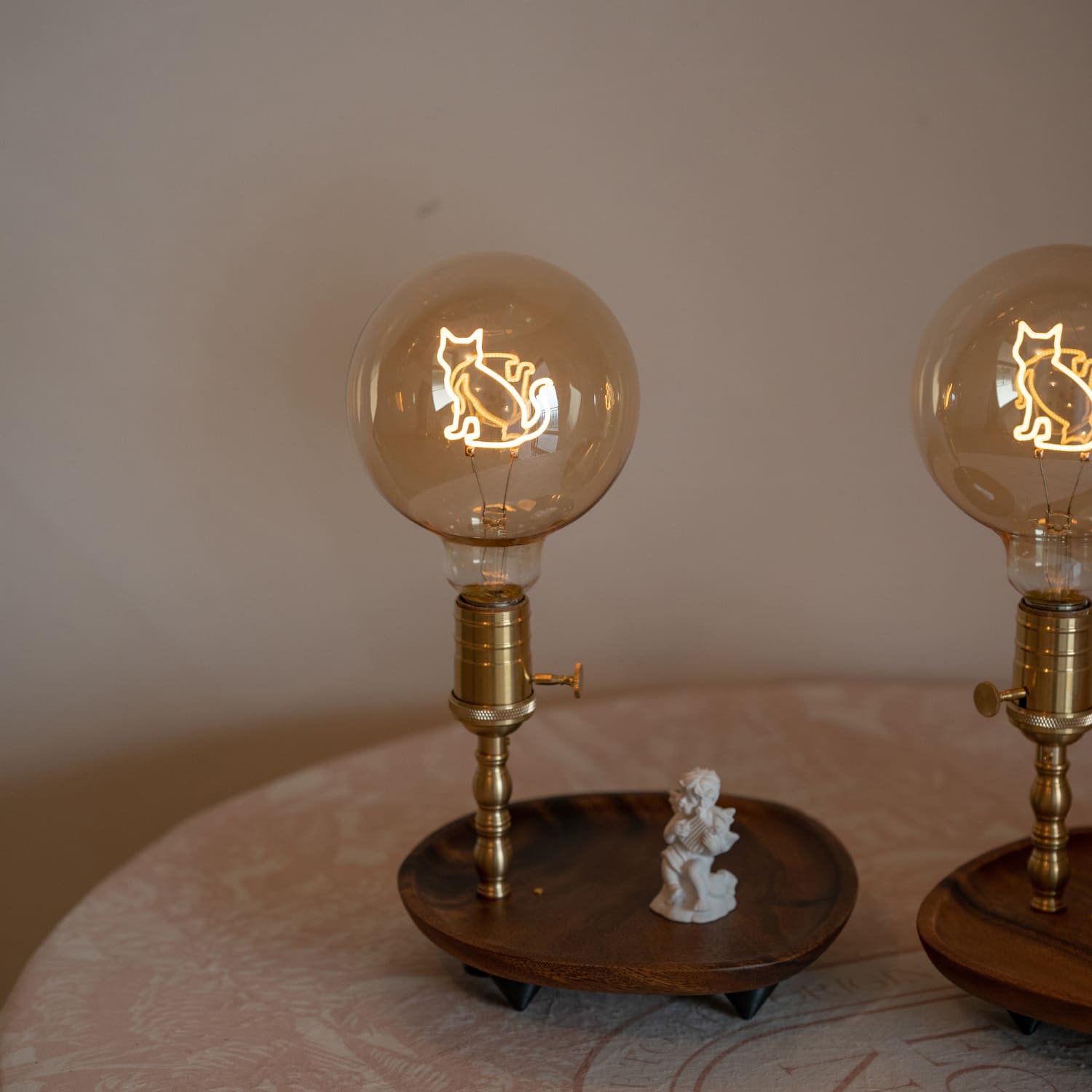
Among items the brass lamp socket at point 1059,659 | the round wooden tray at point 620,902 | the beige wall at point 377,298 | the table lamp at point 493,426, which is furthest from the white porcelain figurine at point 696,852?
the beige wall at point 377,298

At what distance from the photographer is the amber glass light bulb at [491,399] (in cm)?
80

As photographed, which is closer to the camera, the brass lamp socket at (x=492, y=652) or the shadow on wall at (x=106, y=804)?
the brass lamp socket at (x=492, y=652)

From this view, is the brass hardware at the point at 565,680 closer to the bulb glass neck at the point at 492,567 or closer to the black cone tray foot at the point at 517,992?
the bulb glass neck at the point at 492,567

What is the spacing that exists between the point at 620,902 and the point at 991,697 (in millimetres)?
280

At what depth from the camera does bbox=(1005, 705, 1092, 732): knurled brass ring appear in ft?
2.59

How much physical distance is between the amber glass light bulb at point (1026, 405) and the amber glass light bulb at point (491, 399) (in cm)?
22

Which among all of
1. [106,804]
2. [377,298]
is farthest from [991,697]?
[106,804]

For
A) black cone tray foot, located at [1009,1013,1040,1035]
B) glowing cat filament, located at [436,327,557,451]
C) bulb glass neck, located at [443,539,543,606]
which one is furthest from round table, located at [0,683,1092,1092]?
glowing cat filament, located at [436,327,557,451]

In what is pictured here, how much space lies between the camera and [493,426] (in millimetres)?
800

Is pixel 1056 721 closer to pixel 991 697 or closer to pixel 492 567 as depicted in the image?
pixel 991 697

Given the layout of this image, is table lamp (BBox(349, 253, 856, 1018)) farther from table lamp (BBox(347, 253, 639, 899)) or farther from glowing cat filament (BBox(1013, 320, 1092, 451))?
glowing cat filament (BBox(1013, 320, 1092, 451))

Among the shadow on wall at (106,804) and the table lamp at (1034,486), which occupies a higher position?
the table lamp at (1034,486)

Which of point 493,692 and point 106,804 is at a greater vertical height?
point 493,692

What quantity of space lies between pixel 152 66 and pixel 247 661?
58 centimetres
